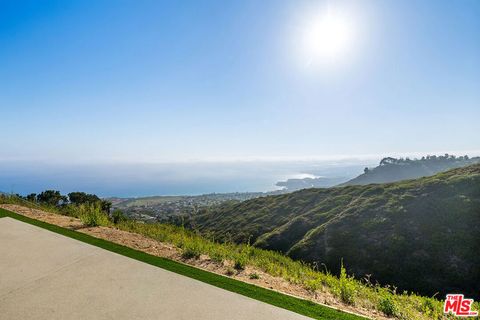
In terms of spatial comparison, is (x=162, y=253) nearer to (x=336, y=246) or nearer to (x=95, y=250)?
(x=95, y=250)

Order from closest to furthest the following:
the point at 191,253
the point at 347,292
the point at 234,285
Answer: the point at 234,285, the point at 347,292, the point at 191,253

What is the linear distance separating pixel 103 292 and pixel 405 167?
7184 inches

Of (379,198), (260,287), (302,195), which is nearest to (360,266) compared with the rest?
(379,198)

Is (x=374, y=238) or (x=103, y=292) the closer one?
(x=103, y=292)

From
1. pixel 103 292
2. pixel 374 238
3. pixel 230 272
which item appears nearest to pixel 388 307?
pixel 230 272

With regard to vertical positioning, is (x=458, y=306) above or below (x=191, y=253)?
below

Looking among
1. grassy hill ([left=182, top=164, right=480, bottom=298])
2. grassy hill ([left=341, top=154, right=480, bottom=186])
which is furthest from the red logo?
grassy hill ([left=341, top=154, right=480, bottom=186])

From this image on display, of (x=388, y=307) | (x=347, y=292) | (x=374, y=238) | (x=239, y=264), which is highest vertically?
(x=239, y=264)

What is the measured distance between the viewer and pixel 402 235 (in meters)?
26.7

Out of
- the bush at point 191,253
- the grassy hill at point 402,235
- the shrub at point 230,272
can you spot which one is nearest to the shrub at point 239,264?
the shrub at point 230,272

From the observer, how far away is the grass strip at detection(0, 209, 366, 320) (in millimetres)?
4816

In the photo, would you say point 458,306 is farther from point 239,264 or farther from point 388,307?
point 239,264

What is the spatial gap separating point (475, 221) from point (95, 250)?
3065cm

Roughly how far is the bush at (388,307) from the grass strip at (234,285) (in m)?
1.07
